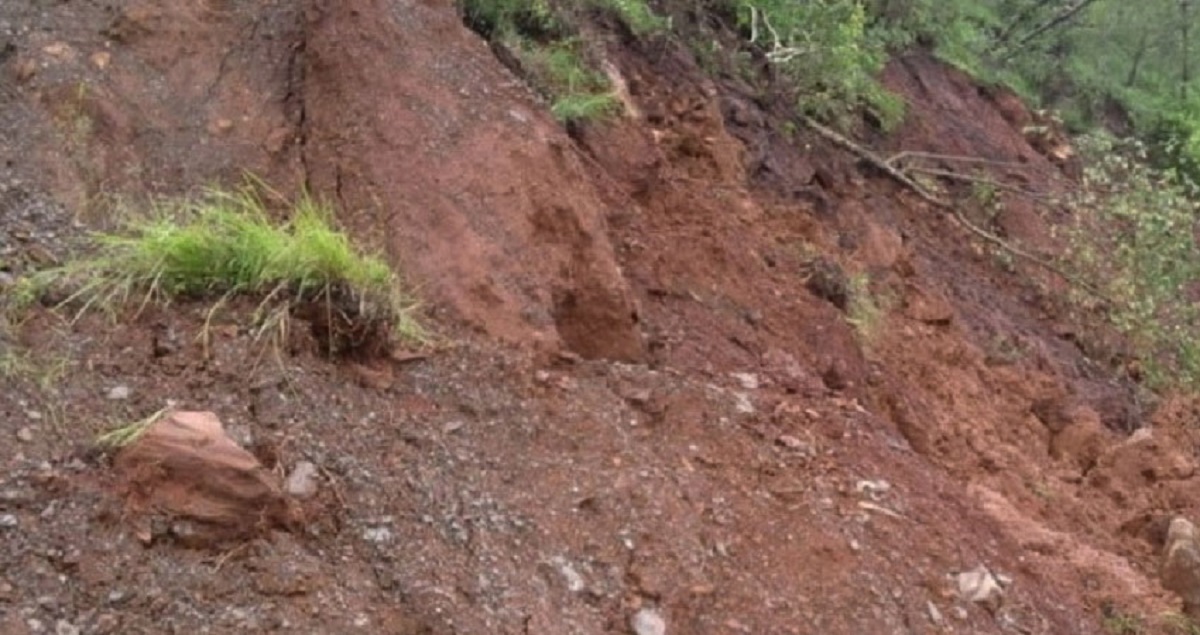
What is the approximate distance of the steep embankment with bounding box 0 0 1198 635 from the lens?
3.69 meters

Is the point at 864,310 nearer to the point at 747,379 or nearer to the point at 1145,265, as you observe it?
the point at 1145,265

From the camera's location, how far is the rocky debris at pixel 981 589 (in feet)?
15.5

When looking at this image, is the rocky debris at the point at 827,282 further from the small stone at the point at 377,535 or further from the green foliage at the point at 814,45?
the small stone at the point at 377,535

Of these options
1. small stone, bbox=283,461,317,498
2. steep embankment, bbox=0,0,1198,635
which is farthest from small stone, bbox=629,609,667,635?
small stone, bbox=283,461,317,498

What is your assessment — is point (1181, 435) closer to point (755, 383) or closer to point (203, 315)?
point (755, 383)

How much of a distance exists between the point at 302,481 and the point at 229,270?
2.34ft

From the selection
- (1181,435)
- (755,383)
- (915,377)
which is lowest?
(1181,435)

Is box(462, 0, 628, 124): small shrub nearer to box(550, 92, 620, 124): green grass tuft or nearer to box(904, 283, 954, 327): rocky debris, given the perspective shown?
box(550, 92, 620, 124): green grass tuft

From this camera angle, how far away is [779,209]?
24.8 feet

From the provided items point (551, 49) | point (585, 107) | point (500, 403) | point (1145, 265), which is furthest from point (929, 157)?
point (500, 403)

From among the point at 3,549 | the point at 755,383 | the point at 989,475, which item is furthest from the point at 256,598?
the point at 989,475

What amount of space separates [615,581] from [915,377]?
3.29m

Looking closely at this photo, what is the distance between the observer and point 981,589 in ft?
15.6

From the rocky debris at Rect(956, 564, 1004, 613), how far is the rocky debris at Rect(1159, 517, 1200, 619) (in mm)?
1071
